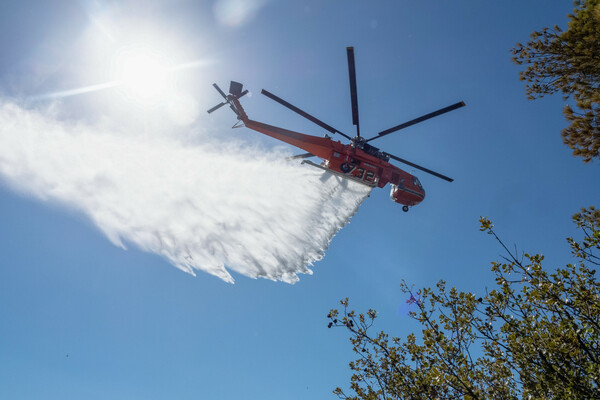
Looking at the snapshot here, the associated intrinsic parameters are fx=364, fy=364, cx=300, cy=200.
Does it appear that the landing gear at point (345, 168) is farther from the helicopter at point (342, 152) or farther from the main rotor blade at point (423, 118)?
the main rotor blade at point (423, 118)

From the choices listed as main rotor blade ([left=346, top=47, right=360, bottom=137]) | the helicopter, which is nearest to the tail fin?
the helicopter

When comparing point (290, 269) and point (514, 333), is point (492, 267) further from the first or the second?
point (290, 269)

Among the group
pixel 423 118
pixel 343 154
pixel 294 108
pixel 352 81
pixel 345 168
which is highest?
pixel 423 118

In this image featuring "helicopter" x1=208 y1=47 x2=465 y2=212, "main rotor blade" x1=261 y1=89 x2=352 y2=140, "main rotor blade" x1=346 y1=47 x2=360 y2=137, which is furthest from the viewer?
"helicopter" x1=208 y1=47 x2=465 y2=212

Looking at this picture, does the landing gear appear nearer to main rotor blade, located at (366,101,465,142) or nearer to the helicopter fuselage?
the helicopter fuselage

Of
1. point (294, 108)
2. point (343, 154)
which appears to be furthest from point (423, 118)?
point (294, 108)

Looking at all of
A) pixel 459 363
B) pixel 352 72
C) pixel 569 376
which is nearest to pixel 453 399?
pixel 459 363

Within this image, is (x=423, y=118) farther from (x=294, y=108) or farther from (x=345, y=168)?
(x=294, y=108)

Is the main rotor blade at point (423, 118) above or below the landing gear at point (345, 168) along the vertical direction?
above

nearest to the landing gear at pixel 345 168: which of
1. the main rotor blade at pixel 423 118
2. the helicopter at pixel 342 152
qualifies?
the helicopter at pixel 342 152

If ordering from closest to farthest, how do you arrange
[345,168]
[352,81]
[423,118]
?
[352,81]
[423,118]
[345,168]

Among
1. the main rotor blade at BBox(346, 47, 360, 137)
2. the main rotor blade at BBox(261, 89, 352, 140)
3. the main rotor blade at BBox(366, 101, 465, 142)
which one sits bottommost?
the main rotor blade at BBox(261, 89, 352, 140)

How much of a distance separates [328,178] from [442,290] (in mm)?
16121

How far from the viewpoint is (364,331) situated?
10.1 meters
